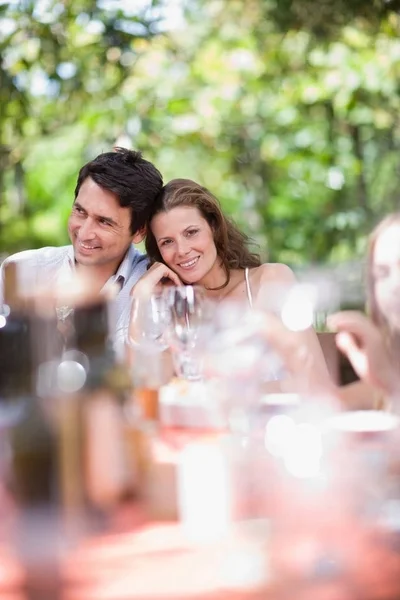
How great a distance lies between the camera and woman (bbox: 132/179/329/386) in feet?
6.89

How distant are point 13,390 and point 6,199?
19.0 ft

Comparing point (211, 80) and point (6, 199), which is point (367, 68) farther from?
point (6, 199)

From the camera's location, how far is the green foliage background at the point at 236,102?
476cm

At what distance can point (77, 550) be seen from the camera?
762 mm

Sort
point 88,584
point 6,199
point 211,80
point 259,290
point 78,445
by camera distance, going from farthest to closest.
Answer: point 6,199 < point 211,80 < point 259,290 < point 78,445 < point 88,584

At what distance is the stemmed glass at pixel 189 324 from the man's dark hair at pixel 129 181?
823 mm

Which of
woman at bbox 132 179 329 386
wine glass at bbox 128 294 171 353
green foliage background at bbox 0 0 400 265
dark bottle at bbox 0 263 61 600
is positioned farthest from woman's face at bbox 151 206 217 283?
green foliage background at bbox 0 0 400 265

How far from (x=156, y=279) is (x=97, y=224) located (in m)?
0.29

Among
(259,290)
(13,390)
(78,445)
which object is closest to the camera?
(78,445)

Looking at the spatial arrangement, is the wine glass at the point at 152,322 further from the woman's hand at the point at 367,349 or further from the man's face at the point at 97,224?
the man's face at the point at 97,224

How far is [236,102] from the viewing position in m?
5.79

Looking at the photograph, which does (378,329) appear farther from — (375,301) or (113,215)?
(113,215)

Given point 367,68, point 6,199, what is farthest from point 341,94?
point 6,199

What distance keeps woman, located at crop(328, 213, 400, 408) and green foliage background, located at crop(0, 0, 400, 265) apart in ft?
10.9
